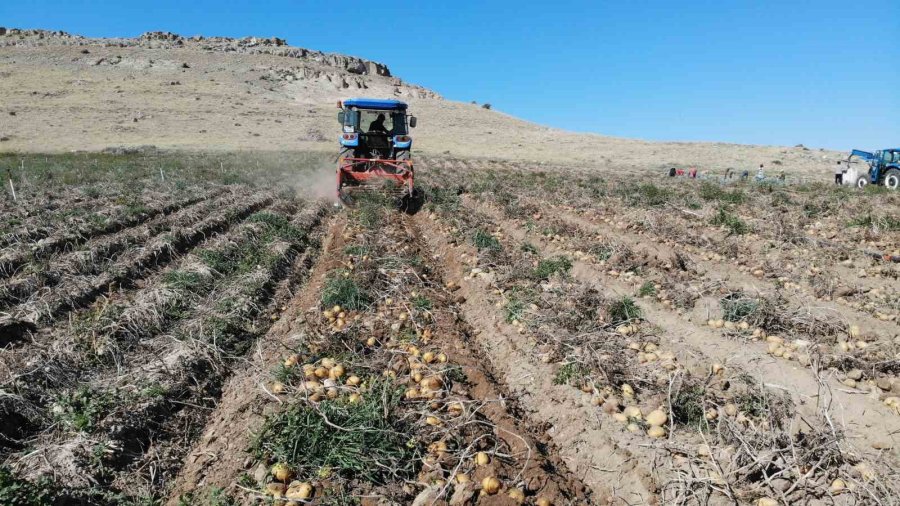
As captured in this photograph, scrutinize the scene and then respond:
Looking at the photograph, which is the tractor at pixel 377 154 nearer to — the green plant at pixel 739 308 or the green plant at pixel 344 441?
the green plant at pixel 739 308

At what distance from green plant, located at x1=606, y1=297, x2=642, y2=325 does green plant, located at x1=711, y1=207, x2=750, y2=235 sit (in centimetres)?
527

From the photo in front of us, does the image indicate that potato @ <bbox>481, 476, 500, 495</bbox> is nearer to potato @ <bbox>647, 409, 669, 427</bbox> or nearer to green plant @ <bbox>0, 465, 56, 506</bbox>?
potato @ <bbox>647, 409, 669, 427</bbox>

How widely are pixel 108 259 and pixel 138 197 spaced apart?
650 cm

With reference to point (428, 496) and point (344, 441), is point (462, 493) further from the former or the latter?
point (344, 441)

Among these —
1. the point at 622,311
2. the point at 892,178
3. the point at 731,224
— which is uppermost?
the point at 892,178

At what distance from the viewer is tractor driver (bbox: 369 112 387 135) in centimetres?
1437

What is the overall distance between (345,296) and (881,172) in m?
28.3

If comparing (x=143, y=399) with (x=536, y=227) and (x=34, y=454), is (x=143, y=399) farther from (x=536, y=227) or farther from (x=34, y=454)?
(x=536, y=227)

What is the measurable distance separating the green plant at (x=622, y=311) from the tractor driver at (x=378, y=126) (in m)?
10.5

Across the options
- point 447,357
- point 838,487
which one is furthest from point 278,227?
point 838,487

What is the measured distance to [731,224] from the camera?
389 inches

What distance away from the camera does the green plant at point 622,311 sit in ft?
17.7

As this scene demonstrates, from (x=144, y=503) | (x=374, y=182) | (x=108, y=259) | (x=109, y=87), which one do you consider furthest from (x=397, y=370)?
(x=109, y=87)

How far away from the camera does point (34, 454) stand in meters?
3.31
